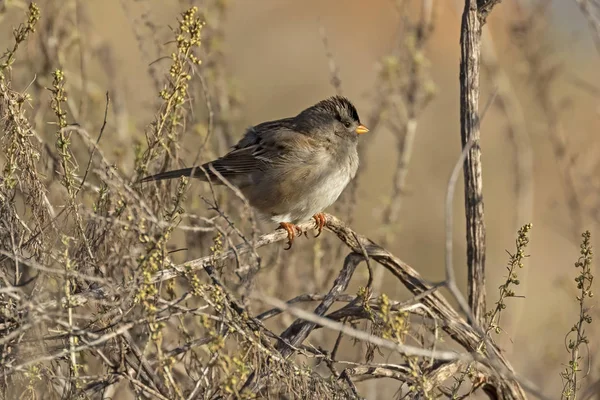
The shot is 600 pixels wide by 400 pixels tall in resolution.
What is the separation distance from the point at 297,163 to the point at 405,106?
1.52m

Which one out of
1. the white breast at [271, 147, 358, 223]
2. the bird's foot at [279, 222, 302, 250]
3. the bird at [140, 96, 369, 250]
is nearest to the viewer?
the bird's foot at [279, 222, 302, 250]

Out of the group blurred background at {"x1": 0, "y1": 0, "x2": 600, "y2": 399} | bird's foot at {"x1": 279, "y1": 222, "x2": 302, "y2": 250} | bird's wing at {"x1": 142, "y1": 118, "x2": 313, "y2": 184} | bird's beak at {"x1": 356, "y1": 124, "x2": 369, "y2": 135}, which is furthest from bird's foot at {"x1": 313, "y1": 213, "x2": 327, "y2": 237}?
bird's beak at {"x1": 356, "y1": 124, "x2": 369, "y2": 135}

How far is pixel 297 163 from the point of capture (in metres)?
5.66

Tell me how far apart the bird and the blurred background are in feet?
1.10

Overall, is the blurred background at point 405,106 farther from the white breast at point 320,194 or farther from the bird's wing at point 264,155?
the white breast at point 320,194

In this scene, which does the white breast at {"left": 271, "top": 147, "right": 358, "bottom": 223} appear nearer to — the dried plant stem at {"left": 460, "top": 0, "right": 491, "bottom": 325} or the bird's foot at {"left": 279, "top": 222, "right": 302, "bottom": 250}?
the bird's foot at {"left": 279, "top": 222, "right": 302, "bottom": 250}

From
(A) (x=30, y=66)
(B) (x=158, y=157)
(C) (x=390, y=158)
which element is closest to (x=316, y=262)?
(B) (x=158, y=157)

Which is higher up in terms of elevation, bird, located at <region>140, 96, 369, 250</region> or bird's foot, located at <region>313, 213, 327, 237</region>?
bird, located at <region>140, 96, 369, 250</region>

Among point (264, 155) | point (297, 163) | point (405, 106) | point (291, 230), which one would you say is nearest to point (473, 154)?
point (291, 230)

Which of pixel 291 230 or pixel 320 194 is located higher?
pixel 320 194

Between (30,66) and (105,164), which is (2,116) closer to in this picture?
(105,164)

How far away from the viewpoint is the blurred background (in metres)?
6.40

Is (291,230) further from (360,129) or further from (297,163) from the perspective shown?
(360,129)

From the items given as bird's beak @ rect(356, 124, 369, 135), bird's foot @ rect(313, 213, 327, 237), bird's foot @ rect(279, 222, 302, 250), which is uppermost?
bird's beak @ rect(356, 124, 369, 135)
